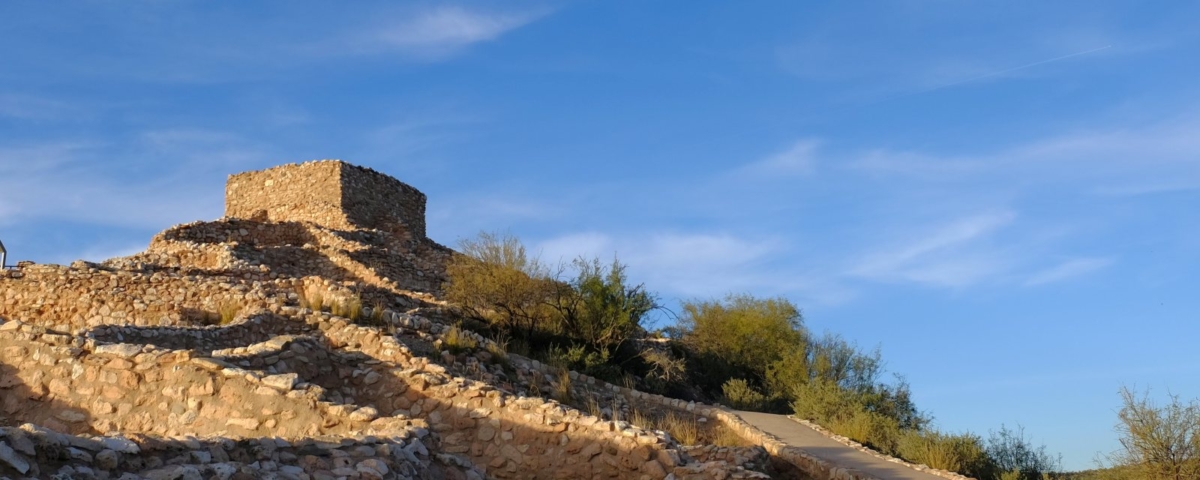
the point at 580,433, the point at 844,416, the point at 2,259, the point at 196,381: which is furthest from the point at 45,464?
the point at 2,259

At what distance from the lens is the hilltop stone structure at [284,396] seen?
6.54m

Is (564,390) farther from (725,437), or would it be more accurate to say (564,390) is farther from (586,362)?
(586,362)

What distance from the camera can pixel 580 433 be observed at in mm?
10188

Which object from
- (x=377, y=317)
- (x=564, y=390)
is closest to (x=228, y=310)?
(x=377, y=317)

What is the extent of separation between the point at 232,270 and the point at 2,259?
184 inches

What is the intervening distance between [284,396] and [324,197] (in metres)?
16.8

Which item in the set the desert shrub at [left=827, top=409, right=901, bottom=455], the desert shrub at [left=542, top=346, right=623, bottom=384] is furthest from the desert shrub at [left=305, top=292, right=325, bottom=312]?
the desert shrub at [left=827, top=409, right=901, bottom=455]

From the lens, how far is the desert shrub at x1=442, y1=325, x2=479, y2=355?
13148mm

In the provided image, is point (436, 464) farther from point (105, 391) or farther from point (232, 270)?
point (232, 270)

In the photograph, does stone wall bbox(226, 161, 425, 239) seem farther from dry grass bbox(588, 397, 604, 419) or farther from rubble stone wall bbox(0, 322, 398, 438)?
rubble stone wall bbox(0, 322, 398, 438)

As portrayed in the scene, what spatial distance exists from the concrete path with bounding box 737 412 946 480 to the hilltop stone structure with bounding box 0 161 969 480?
1.92 feet

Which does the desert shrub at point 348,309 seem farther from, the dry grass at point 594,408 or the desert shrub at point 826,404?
the desert shrub at point 826,404

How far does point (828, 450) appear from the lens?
13172 millimetres

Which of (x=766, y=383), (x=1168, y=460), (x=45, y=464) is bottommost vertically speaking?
(x=45, y=464)
